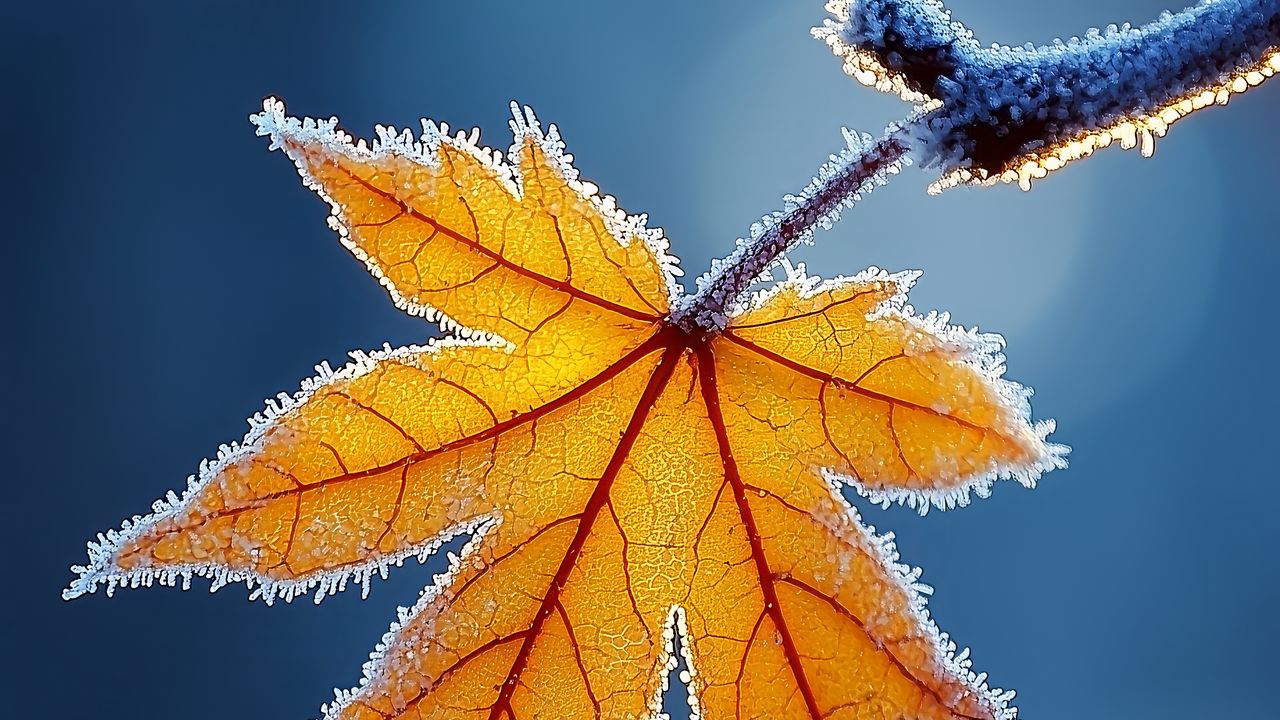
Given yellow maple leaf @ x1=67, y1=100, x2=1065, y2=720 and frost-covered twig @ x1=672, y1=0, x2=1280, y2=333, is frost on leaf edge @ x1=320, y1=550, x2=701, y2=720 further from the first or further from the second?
frost-covered twig @ x1=672, y1=0, x2=1280, y2=333

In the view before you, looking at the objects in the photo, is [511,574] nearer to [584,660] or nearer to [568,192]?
[584,660]

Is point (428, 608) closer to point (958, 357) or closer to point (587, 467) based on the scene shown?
point (587, 467)

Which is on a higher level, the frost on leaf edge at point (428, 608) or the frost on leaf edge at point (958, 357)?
the frost on leaf edge at point (958, 357)

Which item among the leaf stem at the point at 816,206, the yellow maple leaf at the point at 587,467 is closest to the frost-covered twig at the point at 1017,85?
the leaf stem at the point at 816,206

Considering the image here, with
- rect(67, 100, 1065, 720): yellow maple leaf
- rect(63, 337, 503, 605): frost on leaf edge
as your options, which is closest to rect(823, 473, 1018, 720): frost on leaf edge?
rect(67, 100, 1065, 720): yellow maple leaf

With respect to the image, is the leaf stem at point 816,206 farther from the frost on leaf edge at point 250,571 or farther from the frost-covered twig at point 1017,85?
the frost on leaf edge at point 250,571

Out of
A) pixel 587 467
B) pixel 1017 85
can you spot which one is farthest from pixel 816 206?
pixel 587 467
